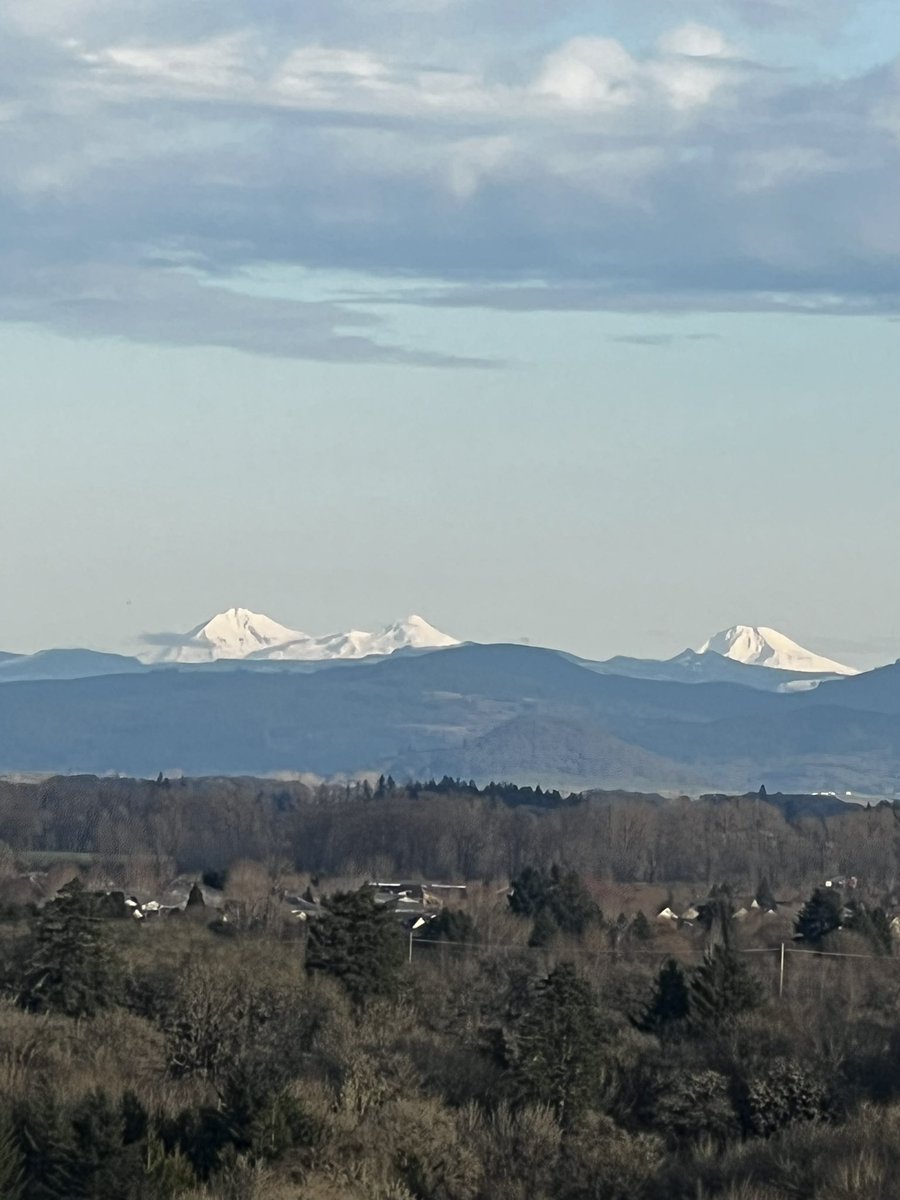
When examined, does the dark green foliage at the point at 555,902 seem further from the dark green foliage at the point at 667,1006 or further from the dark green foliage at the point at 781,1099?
the dark green foliage at the point at 781,1099

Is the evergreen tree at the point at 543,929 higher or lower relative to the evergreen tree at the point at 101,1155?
higher

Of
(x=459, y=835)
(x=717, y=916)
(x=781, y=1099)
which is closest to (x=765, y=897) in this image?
(x=717, y=916)

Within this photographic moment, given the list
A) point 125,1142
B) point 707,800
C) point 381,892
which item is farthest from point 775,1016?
point 707,800

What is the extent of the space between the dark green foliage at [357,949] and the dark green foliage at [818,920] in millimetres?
19412

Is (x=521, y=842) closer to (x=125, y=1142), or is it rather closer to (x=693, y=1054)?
(x=693, y=1054)

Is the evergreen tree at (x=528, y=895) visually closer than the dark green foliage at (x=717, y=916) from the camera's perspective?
No

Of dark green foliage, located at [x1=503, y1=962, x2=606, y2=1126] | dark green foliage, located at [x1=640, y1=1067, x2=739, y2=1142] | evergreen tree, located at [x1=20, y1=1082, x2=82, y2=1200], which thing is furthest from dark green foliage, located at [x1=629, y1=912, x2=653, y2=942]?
evergreen tree, located at [x1=20, y1=1082, x2=82, y2=1200]

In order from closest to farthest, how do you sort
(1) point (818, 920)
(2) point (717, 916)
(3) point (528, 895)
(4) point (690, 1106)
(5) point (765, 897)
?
(4) point (690, 1106) → (1) point (818, 920) → (2) point (717, 916) → (3) point (528, 895) → (5) point (765, 897)

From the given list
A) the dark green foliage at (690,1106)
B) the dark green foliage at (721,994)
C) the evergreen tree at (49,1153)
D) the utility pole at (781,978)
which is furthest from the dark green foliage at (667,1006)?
the evergreen tree at (49,1153)

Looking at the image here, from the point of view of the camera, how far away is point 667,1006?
142 ft

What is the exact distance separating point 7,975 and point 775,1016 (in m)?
12.4

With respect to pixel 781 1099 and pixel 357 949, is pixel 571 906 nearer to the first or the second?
pixel 357 949

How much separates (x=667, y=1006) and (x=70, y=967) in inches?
369

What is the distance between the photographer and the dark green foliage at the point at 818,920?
2594 inches
